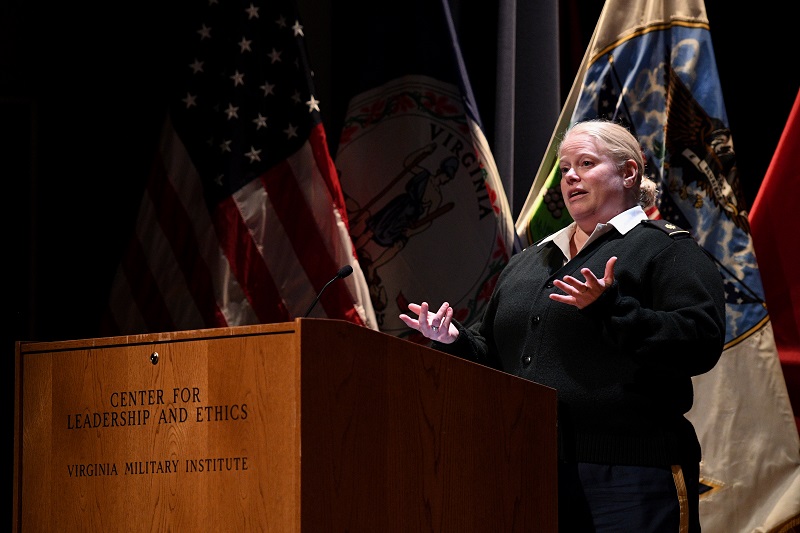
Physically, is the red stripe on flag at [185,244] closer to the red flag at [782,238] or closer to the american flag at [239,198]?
the american flag at [239,198]

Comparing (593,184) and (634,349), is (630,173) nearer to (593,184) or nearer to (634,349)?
(593,184)

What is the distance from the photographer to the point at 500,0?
405cm

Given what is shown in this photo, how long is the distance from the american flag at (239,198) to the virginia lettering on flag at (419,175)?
0.60ft

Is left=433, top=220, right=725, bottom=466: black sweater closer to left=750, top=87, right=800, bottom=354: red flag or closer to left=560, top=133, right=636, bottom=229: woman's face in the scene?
left=560, top=133, right=636, bottom=229: woman's face

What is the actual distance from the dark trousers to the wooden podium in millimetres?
177

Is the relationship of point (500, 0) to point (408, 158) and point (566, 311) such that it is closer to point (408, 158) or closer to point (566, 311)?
point (408, 158)

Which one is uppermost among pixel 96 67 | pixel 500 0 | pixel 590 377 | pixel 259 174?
pixel 500 0

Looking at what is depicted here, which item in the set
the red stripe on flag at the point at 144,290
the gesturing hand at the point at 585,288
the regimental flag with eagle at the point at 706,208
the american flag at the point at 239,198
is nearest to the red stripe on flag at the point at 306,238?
the american flag at the point at 239,198

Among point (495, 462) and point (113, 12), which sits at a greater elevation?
point (113, 12)

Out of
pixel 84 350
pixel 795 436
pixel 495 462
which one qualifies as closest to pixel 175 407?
pixel 84 350

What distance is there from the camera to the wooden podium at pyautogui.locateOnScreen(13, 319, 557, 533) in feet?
4.90

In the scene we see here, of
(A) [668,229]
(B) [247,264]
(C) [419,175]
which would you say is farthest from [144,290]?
(A) [668,229]

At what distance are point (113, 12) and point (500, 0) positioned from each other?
1440 millimetres

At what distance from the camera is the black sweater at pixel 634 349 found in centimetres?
196
